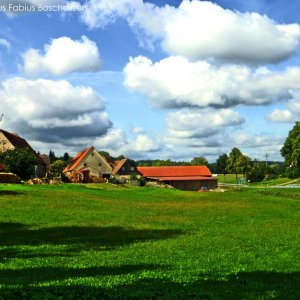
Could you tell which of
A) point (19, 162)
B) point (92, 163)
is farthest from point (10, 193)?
point (92, 163)

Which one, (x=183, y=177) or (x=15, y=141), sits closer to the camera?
(x=15, y=141)

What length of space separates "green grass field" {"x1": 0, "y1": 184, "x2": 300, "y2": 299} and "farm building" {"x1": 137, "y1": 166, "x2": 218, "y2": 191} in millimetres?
94143

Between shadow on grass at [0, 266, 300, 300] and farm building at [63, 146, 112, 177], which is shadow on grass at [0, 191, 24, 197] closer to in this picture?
shadow on grass at [0, 266, 300, 300]

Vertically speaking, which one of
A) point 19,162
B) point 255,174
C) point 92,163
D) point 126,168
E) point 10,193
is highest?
point 92,163

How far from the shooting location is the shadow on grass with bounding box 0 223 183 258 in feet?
79.8

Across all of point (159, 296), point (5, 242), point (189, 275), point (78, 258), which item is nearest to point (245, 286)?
point (189, 275)

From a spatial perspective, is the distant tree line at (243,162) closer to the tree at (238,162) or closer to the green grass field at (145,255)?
the tree at (238,162)

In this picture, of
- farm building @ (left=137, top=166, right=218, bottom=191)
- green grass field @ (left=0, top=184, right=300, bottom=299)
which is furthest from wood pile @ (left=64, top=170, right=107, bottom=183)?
green grass field @ (left=0, top=184, right=300, bottom=299)

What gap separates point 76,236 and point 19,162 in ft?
221

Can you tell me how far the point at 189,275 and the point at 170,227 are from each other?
1631cm

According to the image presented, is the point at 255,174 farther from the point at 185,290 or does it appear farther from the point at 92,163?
the point at 185,290

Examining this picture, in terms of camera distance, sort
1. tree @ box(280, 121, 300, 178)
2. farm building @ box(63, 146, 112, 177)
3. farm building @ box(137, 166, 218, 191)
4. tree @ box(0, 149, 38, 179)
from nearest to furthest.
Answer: tree @ box(0, 149, 38, 179), tree @ box(280, 121, 300, 178), farm building @ box(63, 146, 112, 177), farm building @ box(137, 166, 218, 191)

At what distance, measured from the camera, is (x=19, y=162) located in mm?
91812

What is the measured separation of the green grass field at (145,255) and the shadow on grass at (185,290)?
27mm
